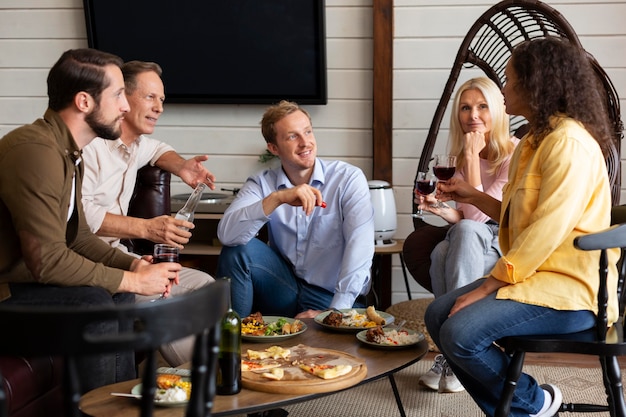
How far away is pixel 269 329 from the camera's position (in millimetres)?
2406

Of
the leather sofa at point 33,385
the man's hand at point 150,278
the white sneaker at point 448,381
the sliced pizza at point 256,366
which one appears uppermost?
the man's hand at point 150,278

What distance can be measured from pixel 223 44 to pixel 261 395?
9.16ft

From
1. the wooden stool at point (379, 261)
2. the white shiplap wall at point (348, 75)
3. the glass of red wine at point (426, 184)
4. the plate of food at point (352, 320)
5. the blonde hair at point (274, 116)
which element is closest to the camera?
the plate of food at point (352, 320)

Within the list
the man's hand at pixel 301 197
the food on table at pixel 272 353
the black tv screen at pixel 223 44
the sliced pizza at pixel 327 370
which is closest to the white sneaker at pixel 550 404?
the sliced pizza at pixel 327 370

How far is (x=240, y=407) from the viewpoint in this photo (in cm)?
184

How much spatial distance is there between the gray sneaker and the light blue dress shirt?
382mm

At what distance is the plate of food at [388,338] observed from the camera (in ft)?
7.45

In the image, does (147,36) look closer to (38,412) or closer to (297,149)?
(297,149)

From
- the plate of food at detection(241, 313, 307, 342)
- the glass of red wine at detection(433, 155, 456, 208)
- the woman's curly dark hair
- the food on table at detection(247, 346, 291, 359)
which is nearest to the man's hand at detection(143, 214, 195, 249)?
the plate of food at detection(241, 313, 307, 342)

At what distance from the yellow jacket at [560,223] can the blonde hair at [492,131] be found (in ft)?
3.58

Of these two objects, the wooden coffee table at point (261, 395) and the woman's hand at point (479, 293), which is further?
the woman's hand at point (479, 293)

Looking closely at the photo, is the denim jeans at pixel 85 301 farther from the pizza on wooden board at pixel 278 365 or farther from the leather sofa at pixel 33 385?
the pizza on wooden board at pixel 278 365

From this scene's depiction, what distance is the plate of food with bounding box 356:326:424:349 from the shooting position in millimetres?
2271

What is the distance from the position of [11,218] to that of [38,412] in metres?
0.52
